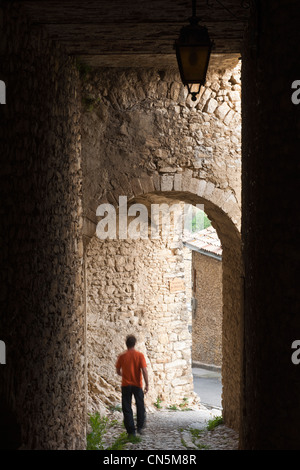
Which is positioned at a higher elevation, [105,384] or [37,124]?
[37,124]

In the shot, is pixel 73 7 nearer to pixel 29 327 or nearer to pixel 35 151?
pixel 35 151

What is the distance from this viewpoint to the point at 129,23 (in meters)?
4.20

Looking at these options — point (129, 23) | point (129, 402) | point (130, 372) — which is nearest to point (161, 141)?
point (129, 23)

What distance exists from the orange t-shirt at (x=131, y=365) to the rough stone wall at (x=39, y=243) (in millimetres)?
1198

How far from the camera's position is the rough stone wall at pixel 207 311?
15.1 m

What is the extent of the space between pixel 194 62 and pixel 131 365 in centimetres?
385

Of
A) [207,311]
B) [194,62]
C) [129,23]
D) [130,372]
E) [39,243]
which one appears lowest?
[130,372]

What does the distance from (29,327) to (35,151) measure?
1106 mm

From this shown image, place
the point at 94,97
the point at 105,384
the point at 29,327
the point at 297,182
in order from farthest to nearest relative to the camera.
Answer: the point at 105,384 < the point at 94,97 < the point at 29,327 < the point at 297,182

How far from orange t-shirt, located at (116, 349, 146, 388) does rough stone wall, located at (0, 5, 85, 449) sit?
3.93ft

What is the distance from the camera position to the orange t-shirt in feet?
22.1

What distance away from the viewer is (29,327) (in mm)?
3631

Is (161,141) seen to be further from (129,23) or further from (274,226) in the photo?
(274,226)

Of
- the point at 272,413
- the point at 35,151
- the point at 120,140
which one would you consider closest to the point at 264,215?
the point at 272,413
